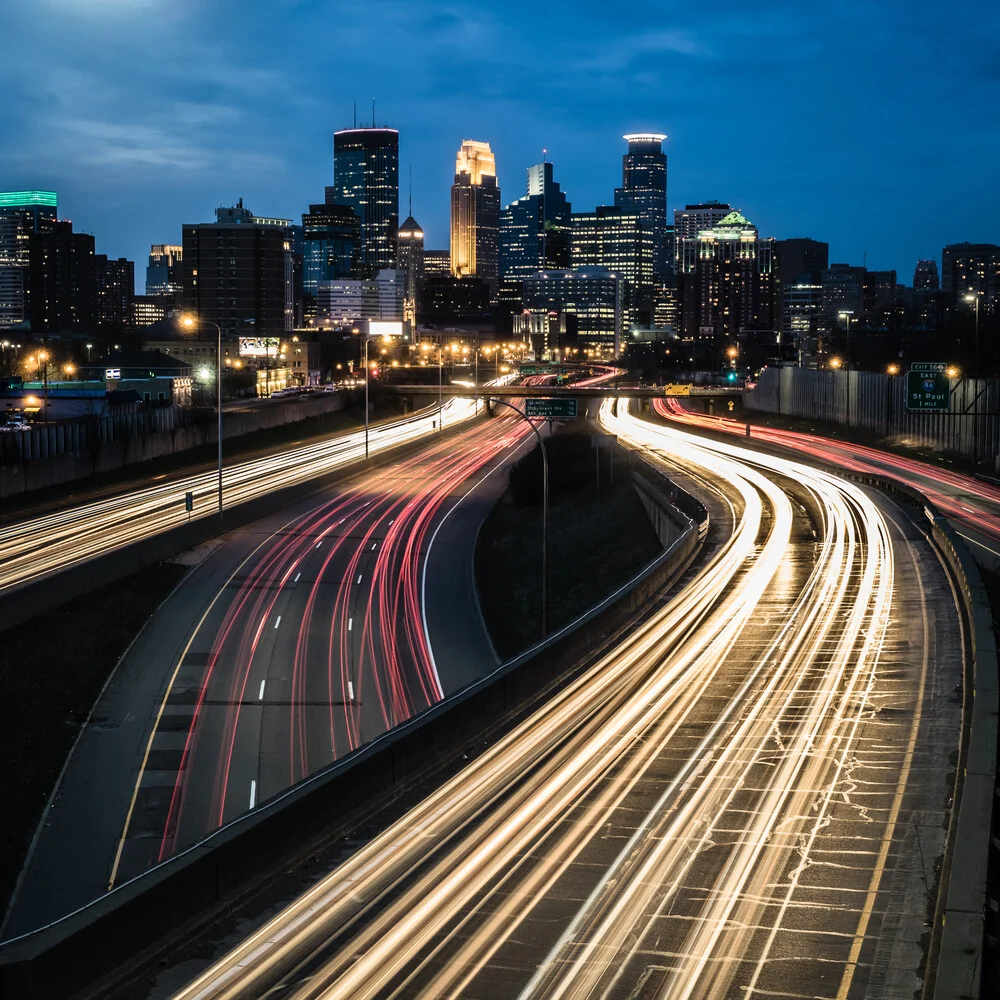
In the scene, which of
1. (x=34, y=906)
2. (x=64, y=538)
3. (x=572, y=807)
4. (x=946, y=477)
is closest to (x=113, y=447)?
(x=64, y=538)

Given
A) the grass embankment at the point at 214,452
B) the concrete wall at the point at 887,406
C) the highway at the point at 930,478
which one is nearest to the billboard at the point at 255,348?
the grass embankment at the point at 214,452

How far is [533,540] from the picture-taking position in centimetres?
6112

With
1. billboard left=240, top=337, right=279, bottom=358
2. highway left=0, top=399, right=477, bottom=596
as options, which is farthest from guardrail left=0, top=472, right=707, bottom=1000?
billboard left=240, top=337, right=279, bottom=358

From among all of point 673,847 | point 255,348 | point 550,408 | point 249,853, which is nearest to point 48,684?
point 550,408

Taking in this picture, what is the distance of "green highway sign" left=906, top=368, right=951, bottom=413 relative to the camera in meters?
56.6

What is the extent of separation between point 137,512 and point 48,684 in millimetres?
26233

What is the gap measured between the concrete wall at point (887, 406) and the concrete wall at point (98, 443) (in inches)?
1652

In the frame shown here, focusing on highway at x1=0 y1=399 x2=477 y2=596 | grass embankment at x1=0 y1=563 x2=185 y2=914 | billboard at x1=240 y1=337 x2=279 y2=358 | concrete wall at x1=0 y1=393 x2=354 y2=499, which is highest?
billboard at x1=240 y1=337 x2=279 y2=358

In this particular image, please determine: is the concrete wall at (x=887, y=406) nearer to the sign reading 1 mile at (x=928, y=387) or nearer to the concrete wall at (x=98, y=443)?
the sign reading 1 mile at (x=928, y=387)

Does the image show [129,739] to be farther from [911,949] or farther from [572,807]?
[911,949]

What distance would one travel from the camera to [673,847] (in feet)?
51.8

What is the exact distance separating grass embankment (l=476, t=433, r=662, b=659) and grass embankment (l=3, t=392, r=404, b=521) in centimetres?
2059

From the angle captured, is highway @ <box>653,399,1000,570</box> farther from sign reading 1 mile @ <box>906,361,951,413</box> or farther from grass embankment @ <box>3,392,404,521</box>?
grass embankment @ <box>3,392,404,521</box>

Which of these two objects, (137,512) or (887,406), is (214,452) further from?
(887,406)
